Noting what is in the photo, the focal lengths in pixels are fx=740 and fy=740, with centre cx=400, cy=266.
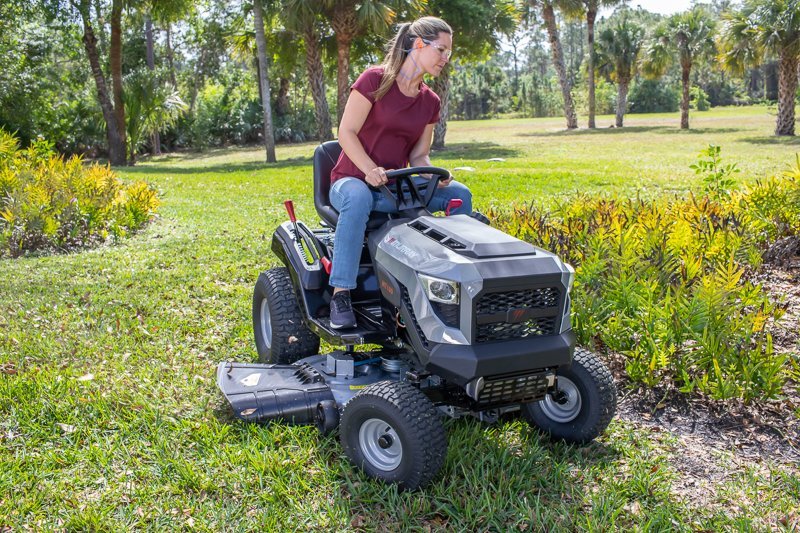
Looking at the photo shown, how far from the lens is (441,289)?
9.34ft

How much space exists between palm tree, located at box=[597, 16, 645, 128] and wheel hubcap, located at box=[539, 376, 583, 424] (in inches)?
1440

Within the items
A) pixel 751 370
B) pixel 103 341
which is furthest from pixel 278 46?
pixel 751 370

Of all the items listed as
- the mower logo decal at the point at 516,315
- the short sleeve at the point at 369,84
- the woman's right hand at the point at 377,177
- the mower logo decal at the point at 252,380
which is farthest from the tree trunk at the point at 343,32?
the mower logo decal at the point at 516,315

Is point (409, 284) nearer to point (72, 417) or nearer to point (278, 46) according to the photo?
point (72, 417)

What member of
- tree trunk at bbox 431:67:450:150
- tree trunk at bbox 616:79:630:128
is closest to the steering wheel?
tree trunk at bbox 431:67:450:150

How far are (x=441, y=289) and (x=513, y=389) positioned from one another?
501 millimetres

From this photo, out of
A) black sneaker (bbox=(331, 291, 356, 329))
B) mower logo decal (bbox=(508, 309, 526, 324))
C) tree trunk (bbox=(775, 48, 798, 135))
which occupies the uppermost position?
tree trunk (bbox=(775, 48, 798, 135))

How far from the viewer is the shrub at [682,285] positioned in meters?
3.74

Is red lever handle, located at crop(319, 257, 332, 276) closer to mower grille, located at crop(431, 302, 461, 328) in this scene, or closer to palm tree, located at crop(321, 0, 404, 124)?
mower grille, located at crop(431, 302, 461, 328)

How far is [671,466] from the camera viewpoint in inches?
127

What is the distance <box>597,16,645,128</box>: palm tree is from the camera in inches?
1481

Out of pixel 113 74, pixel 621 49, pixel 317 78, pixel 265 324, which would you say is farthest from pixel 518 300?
pixel 621 49

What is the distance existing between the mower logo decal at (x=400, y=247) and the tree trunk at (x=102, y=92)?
1958 cm

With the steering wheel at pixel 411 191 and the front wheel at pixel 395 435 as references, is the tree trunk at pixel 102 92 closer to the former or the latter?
the steering wheel at pixel 411 191
